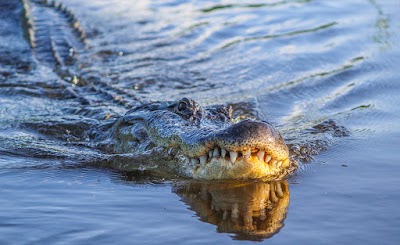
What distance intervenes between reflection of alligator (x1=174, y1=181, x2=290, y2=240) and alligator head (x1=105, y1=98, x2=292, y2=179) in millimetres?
88

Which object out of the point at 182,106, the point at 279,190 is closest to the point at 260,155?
the point at 279,190

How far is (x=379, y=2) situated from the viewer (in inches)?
449

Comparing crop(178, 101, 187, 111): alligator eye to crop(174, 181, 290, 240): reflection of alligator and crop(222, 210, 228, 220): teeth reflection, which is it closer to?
crop(174, 181, 290, 240): reflection of alligator

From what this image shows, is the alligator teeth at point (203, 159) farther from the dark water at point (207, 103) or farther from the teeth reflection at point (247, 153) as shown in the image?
the teeth reflection at point (247, 153)

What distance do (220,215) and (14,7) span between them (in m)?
8.63

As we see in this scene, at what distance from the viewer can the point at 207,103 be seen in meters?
7.65

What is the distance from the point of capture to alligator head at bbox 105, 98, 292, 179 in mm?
4527

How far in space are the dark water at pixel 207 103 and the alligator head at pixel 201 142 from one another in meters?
0.14

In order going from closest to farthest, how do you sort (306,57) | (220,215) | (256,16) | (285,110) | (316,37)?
(220,215), (285,110), (306,57), (316,37), (256,16)

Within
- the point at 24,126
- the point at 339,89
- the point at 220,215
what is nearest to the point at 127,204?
the point at 220,215

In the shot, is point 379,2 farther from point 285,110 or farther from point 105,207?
point 105,207

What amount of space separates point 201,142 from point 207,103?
2.88 meters

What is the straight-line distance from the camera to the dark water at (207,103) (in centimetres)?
395

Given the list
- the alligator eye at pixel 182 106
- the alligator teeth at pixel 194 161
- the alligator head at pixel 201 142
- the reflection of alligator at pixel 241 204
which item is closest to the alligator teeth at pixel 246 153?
the alligator head at pixel 201 142
